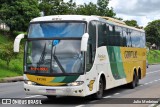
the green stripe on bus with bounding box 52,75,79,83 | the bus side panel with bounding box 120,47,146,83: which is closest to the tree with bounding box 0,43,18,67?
the bus side panel with bounding box 120,47,146,83

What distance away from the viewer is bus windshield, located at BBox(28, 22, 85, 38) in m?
14.7

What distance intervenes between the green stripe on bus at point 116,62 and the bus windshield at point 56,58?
3.56 meters

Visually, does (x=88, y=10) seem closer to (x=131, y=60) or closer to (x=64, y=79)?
(x=131, y=60)

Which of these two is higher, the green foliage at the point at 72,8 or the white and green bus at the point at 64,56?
the green foliage at the point at 72,8

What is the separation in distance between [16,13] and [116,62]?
29606 millimetres

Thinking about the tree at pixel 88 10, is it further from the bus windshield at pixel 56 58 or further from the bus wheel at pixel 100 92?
the bus windshield at pixel 56 58

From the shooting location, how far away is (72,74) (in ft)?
46.7

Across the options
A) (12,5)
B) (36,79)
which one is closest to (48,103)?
(36,79)

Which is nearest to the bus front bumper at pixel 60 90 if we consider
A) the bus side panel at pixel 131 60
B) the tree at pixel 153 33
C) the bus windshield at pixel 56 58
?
the bus windshield at pixel 56 58

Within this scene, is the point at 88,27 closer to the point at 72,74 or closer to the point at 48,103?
the point at 72,74

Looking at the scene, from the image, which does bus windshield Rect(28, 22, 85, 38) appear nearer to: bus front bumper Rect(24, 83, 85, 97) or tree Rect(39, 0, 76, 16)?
bus front bumper Rect(24, 83, 85, 97)

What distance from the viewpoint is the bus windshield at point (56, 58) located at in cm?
1432

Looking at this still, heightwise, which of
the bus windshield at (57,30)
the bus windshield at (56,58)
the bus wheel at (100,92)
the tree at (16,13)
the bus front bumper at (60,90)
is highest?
the tree at (16,13)

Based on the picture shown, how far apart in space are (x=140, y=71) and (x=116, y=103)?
9725mm
